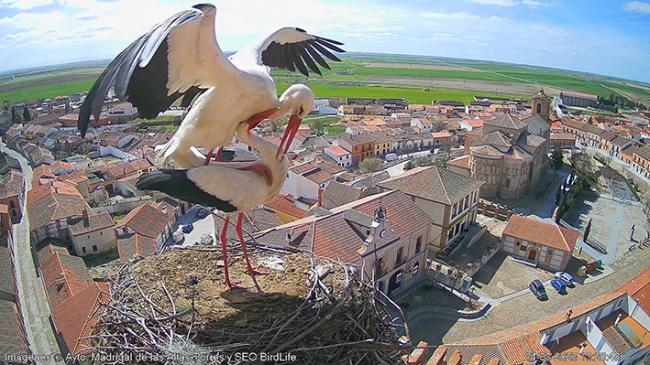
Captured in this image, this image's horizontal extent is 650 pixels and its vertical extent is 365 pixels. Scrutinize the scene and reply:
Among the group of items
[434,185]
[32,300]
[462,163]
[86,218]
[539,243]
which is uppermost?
[434,185]

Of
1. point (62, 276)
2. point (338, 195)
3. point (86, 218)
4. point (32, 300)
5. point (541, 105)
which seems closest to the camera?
point (62, 276)

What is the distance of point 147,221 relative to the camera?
26797 millimetres

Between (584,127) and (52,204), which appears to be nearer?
(52,204)

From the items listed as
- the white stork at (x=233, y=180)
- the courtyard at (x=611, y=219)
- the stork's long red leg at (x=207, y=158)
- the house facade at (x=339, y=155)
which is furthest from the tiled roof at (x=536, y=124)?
the stork's long red leg at (x=207, y=158)

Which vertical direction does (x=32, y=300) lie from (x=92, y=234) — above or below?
below

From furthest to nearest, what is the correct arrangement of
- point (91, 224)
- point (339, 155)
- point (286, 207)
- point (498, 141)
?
point (339, 155), point (498, 141), point (286, 207), point (91, 224)

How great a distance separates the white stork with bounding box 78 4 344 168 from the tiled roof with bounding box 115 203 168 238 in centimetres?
2125

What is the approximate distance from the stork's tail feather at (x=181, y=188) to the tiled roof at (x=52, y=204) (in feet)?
81.6

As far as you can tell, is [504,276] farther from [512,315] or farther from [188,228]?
[188,228]

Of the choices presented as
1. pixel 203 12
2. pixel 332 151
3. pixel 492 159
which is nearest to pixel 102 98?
pixel 203 12

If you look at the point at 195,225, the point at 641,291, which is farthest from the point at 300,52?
the point at 195,225

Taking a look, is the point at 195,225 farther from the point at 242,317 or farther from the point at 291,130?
the point at 291,130

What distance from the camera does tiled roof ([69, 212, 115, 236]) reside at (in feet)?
84.9

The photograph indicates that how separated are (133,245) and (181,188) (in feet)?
69.6
